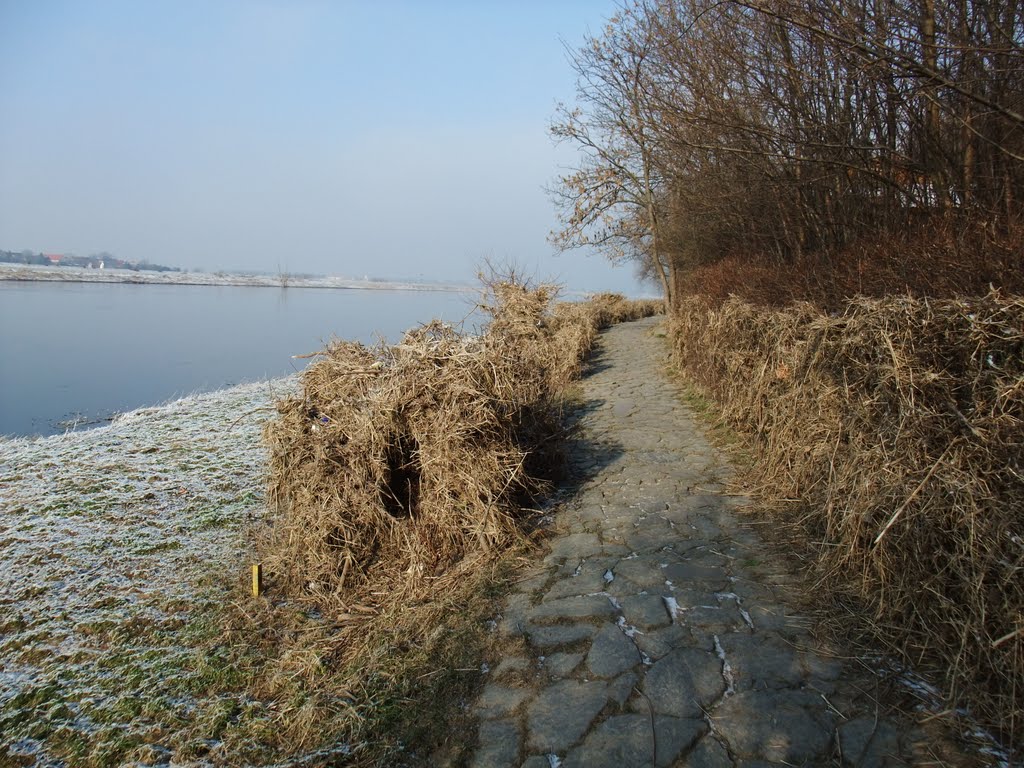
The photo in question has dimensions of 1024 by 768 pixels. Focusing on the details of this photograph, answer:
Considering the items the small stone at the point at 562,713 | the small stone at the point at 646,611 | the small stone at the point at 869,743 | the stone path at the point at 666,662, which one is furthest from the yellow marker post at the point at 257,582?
the small stone at the point at 869,743

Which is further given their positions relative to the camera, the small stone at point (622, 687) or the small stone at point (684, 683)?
the small stone at point (622, 687)

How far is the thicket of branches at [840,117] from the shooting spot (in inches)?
150

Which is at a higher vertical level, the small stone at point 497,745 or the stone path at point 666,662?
the stone path at point 666,662

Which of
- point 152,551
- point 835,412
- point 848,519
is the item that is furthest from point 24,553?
point 835,412

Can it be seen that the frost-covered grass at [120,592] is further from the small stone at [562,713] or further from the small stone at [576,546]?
the small stone at [576,546]

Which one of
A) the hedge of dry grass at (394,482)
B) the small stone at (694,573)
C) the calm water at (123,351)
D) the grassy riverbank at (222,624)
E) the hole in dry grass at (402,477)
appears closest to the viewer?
the grassy riverbank at (222,624)

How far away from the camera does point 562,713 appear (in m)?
2.54

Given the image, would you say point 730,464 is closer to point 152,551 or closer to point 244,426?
point 152,551

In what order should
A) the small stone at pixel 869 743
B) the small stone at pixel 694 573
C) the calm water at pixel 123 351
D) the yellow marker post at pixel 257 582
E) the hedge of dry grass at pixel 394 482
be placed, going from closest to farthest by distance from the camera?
the small stone at pixel 869 743, the small stone at pixel 694 573, the hedge of dry grass at pixel 394 482, the yellow marker post at pixel 257 582, the calm water at pixel 123 351

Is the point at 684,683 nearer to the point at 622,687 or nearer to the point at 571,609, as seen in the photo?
the point at 622,687

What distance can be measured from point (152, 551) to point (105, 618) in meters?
1.04

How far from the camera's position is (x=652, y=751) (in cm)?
226

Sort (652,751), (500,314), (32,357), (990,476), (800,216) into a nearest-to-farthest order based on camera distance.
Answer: (652,751)
(990,476)
(800,216)
(500,314)
(32,357)

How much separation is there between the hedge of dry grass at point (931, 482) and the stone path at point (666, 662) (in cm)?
38
